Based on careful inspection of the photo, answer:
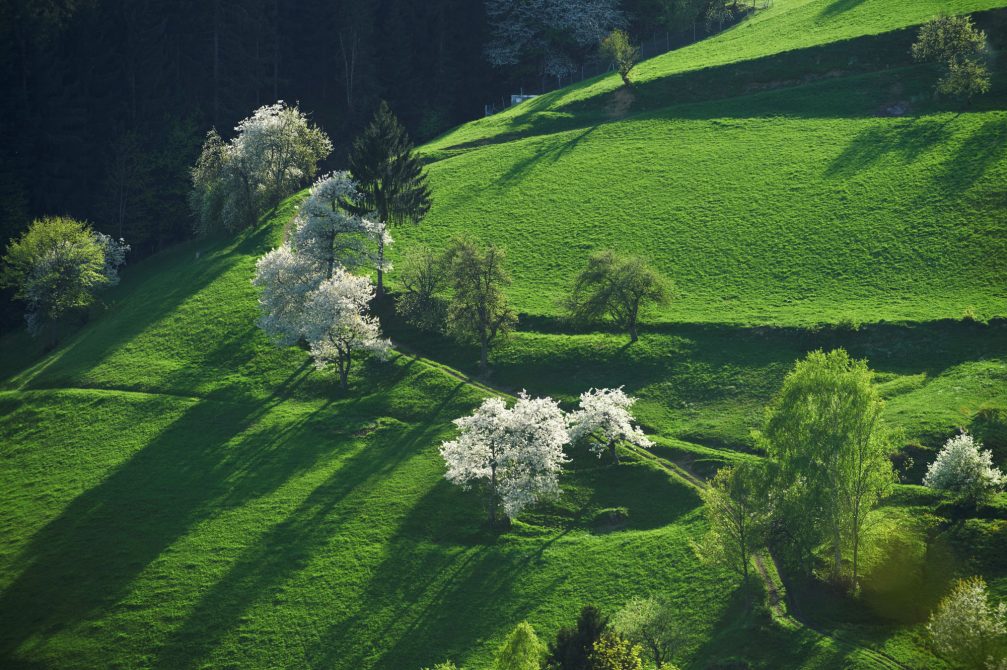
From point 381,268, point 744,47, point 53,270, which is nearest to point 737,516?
point 381,268

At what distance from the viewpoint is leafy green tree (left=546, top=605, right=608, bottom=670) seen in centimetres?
5259

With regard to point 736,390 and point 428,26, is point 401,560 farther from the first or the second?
point 428,26

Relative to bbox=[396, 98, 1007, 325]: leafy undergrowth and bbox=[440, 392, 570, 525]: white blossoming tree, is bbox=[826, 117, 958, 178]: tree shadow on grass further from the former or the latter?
bbox=[440, 392, 570, 525]: white blossoming tree

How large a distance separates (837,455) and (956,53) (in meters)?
82.3

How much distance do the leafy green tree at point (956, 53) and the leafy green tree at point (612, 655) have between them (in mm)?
92329

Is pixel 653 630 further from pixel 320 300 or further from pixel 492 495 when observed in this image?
pixel 320 300

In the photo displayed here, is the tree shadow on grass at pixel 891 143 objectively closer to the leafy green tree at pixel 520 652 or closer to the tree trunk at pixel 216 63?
the leafy green tree at pixel 520 652

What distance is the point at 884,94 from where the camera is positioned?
4985 inches

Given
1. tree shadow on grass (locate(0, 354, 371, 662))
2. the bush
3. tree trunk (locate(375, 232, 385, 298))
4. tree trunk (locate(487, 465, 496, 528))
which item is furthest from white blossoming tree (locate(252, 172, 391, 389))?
the bush

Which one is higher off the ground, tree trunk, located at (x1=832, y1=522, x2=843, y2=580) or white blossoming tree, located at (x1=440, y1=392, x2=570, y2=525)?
white blossoming tree, located at (x1=440, y1=392, x2=570, y2=525)

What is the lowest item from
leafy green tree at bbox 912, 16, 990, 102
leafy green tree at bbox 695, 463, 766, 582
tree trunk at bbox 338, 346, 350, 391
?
leafy green tree at bbox 695, 463, 766, 582

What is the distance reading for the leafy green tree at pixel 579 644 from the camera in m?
52.6

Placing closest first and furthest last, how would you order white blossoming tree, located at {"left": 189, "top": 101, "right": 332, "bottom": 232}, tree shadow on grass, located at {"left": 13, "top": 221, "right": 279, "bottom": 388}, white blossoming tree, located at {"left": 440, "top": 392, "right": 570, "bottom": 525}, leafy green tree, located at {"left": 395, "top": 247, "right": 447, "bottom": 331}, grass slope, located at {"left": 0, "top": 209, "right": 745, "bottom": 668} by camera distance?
grass slope, located at {"left": 0, "top": 209, "right": 745, "bottom": 668} < white blossoming tree, located at {"left": 440, "top": 392, "right": 570, "bottom": 525} < leafy green tree, located at {"left": 395, "top": 247, "right": 447, "bottom": 331} < tree shadow on grass, located at {"left": 13, "top": 221, "right": 279, "bottom": 388} < white blossoming tree, located at {"left": 189, "top": 101, "right": 332, "bottom": 232}

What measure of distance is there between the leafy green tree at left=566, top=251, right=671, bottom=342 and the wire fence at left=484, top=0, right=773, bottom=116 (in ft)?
251
